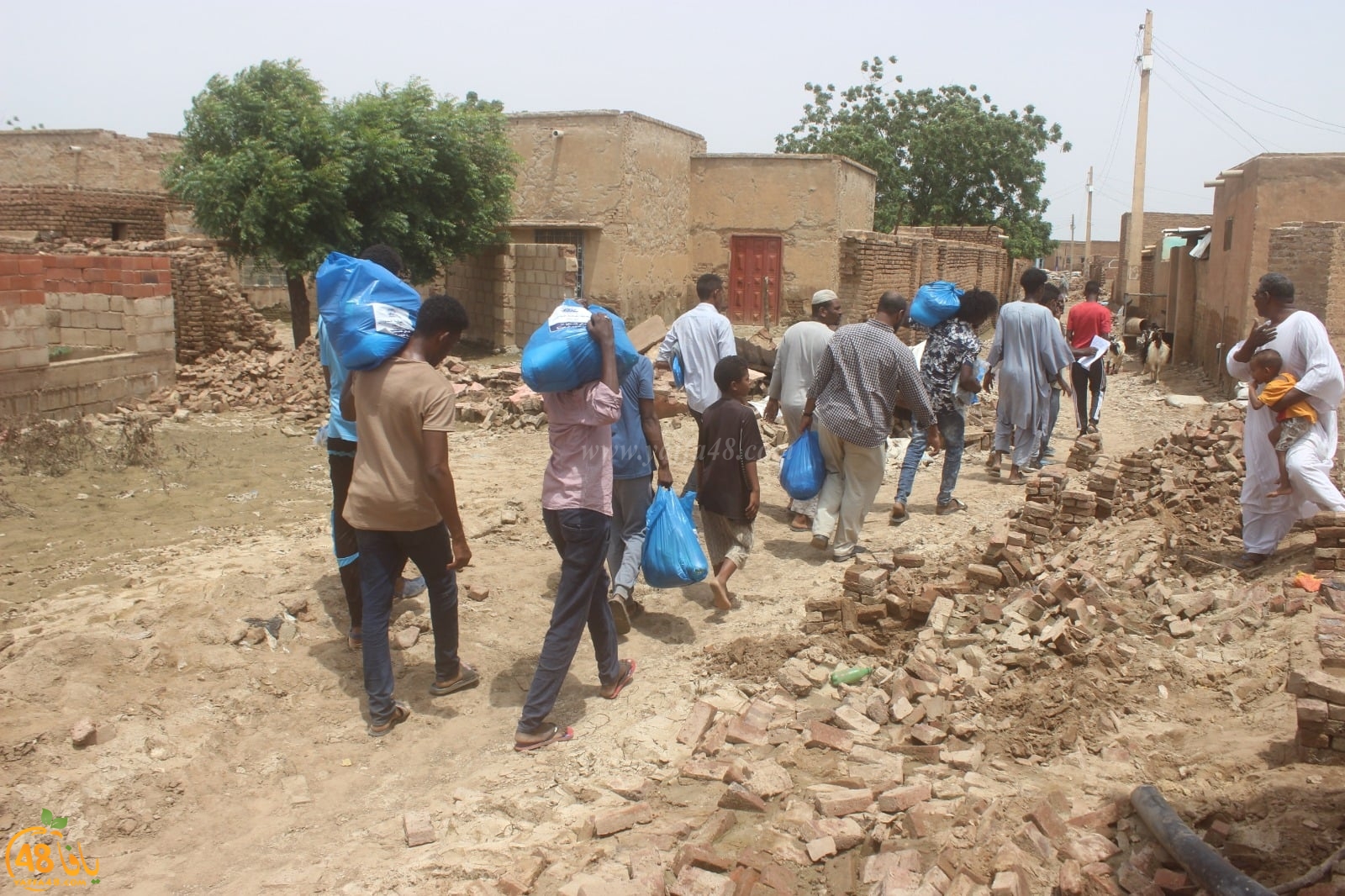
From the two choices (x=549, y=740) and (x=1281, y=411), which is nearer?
(x=549, y=740)

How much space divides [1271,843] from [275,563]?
488 cm

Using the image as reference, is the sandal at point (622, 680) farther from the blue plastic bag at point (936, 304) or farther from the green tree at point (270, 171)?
the green tree at point (270, 171)

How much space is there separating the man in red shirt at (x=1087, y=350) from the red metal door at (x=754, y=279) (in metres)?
12.3

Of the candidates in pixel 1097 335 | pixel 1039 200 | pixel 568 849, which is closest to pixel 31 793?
pixel 568 849

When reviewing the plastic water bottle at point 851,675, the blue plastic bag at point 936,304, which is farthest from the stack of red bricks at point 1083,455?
the plastic water bottle at point 851,675

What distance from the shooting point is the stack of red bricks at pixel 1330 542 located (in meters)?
4.89

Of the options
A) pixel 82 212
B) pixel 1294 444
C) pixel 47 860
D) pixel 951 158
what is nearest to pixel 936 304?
pixel 1294 444

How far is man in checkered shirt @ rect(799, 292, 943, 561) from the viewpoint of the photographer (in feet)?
19.8

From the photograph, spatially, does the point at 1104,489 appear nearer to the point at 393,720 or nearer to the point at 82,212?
the point at 393,720

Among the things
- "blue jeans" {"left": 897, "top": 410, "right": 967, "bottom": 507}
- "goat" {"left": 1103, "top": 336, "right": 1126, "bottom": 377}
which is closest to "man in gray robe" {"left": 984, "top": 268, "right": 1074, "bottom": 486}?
"blue jeans" {"left": 897, "top": 410, "right": 967, "bottom": 507}

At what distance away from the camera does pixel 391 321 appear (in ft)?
13.0

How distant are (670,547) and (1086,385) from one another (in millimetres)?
6323

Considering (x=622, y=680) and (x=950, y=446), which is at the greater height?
(x=950, y=446)

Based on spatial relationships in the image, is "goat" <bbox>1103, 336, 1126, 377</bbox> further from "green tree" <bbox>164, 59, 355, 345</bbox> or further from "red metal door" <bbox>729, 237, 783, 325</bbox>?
"green tree" <bbox>164, 59, 355, 345</bbox>
